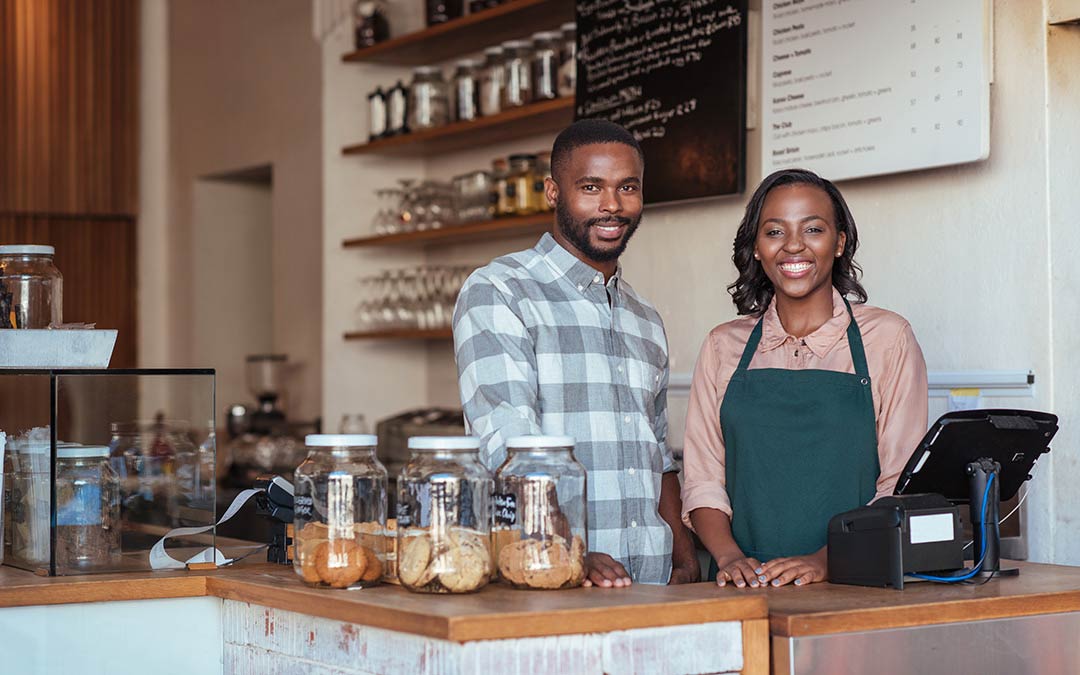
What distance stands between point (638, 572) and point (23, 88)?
5818mm

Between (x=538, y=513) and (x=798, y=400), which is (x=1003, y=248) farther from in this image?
(x=538, y=513)

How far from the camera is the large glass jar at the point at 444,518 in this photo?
5.50ft

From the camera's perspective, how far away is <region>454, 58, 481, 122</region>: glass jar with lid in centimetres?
468

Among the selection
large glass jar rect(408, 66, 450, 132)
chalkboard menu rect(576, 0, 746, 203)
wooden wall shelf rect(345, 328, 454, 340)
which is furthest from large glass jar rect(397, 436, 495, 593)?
large glass jar rect(408, 66, 450, 132)

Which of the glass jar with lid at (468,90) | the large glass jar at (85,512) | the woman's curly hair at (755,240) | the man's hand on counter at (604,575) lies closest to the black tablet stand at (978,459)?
the woman's curly hair at (755,240)

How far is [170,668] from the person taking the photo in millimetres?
2039

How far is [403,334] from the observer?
492 centimetres

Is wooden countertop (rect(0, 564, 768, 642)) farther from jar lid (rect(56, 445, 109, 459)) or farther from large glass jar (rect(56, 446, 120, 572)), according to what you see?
jar lid (rect(56, 445, 109, 459))

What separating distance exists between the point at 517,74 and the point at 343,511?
292 cm

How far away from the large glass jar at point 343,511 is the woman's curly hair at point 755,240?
0.84 meters

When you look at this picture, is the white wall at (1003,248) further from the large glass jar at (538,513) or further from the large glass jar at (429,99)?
the large glass jar at (429,99)

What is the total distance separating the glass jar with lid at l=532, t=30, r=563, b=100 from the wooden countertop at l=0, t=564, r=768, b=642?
260cm

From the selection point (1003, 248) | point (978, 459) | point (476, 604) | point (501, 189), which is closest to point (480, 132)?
point (501, 189)

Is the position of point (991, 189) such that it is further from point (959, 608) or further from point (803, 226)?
point (959, 608)
